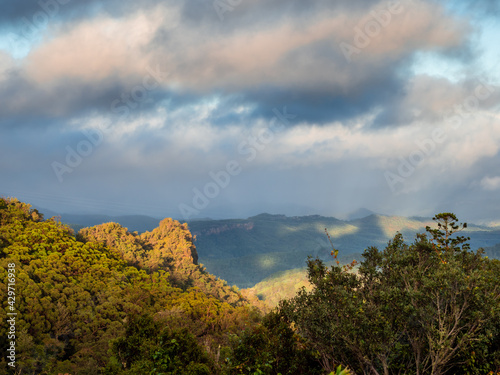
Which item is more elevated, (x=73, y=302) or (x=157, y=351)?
(x=73, y=302)

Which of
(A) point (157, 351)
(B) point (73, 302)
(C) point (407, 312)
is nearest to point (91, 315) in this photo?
(B) point (73, 302)

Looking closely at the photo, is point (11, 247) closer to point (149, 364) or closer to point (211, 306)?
point (211, 306)

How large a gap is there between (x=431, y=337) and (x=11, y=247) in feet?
157

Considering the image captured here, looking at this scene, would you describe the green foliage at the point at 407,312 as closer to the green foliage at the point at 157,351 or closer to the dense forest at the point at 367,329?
the dense forest at the point at 367,329

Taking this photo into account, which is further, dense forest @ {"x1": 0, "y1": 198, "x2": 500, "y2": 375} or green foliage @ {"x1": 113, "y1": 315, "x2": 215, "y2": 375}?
green foliage @ {"x1": 113, "y1": 315, "x2": 215, "y2": 375}

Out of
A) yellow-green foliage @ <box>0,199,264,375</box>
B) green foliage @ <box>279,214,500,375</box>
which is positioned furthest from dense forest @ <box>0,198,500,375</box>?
yellow-green foliage @ <box>0,199,264,375</box>

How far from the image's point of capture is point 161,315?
124 feet

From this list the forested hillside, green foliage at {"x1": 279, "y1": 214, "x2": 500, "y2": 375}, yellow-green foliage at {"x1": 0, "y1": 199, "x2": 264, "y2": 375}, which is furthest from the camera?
yellow-green foliage at {"x1": 0, "y1": 199, "x2": 264, "y2": 375}

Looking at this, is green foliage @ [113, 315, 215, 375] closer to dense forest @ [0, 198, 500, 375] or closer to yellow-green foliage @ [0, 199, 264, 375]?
dense forest @ [0, 198, 500, 375]

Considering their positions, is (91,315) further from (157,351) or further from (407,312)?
(407,312)

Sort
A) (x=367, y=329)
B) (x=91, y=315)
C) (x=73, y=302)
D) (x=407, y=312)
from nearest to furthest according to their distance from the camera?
(x=407, y=312) < (x=367, y=329) < (x=91, y=315) < (x=73, y=302)

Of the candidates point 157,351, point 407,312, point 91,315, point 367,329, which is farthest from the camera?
point 91,315

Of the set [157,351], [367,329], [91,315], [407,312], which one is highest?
[91,315]

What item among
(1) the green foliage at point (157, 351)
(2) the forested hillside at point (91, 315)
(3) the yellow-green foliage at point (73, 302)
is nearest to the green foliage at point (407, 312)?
(2) the forested hillside at point (91, 315)
